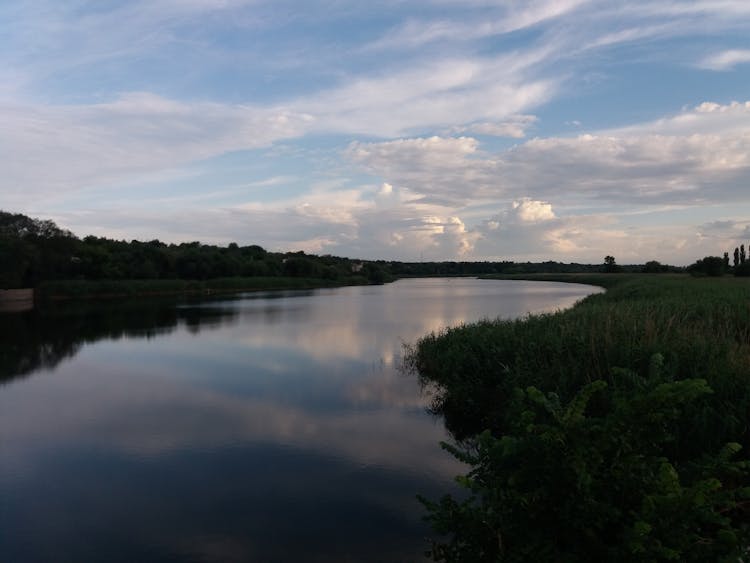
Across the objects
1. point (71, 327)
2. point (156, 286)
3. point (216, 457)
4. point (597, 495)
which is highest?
point (156, 286)

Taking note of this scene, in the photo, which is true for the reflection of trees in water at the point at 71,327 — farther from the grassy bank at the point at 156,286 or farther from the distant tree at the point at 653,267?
the distant tree at the point at 653,267

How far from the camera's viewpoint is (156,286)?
2297 inches

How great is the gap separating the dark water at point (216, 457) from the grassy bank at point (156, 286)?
36107mm

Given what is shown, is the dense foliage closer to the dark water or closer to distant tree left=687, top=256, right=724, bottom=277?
the dark water

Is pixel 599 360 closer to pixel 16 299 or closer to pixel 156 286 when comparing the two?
pixel 16 299

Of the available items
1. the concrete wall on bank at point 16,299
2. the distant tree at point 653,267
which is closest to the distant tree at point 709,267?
the distant tree at point 653,267

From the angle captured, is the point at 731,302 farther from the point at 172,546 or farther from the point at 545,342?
the point at 172,546

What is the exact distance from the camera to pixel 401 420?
1053 cm

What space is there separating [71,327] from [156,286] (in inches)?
1233

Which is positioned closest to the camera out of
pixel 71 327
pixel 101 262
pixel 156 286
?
pixel 71 327

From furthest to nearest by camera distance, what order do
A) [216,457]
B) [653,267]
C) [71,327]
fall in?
[653,267] → [71,327] → [216,457]

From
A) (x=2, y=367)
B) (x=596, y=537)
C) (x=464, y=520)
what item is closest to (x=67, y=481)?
(x=464, y=520)

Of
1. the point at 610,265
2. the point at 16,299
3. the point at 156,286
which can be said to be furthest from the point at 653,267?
the point at 16,299

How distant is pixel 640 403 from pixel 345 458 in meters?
6.46
